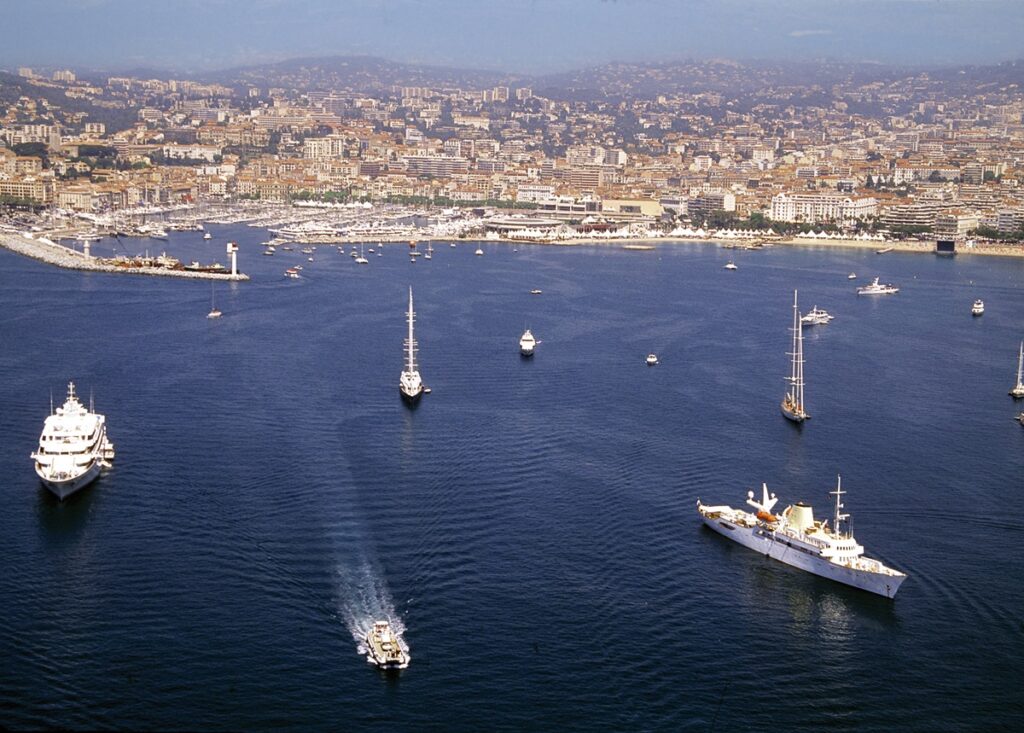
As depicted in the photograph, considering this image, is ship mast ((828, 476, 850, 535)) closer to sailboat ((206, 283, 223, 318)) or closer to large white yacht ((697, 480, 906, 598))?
large white yacht ((697, 480, 906, 598))

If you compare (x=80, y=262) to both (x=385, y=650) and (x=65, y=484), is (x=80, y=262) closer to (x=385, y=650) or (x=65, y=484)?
(x=65, y=484)

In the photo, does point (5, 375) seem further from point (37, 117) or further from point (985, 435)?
point (37, 117)

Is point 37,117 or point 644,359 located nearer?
point 644,359

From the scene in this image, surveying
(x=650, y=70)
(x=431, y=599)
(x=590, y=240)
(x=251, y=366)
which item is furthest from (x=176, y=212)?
(x=650, y=70)

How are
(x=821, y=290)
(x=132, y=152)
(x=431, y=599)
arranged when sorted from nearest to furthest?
(x=431, y=599), (x=821, y=290), (x=132, y=152)

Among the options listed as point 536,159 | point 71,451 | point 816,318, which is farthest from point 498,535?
point 536,159

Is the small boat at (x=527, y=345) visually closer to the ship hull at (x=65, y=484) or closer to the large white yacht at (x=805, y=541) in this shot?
the large white yacht at (x=805, y=541)
